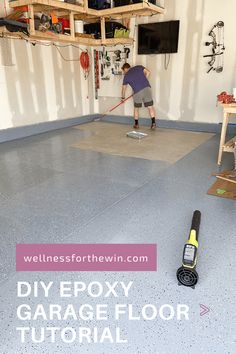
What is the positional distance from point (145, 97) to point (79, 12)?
209 centimetres

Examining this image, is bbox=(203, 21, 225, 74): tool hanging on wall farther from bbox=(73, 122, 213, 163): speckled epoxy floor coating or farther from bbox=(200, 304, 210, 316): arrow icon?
bbox=(200, 304, 210, 316): arrow icon

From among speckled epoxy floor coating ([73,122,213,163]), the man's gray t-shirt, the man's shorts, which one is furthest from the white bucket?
speckled epoxy floor coating ([73,122,213,163])

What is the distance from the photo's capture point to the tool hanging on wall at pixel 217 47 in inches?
200

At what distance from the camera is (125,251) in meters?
1.94

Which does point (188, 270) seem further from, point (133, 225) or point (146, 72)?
Answer: point (146, 72)

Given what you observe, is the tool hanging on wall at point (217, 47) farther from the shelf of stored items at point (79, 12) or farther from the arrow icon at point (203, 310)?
the arrow icon at point (203, 310)

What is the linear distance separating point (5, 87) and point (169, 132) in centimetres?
335

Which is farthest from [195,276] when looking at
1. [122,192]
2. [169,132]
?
[169,132]

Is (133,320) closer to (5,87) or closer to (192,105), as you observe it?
(5,87)

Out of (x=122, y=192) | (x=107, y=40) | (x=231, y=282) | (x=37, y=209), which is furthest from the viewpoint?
(x=107, y=40)

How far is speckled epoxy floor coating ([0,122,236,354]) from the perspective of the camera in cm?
132

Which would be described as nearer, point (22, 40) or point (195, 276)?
point (195, 276)

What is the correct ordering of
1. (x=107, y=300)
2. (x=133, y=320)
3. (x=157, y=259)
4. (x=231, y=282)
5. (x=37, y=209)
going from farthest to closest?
(x=37, y=209) < (x=157, y=259) < (x=231, y=282) < (x=107, y=300) < (x=133, y=320)

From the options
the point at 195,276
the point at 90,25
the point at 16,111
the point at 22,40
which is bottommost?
the point at 195,276
